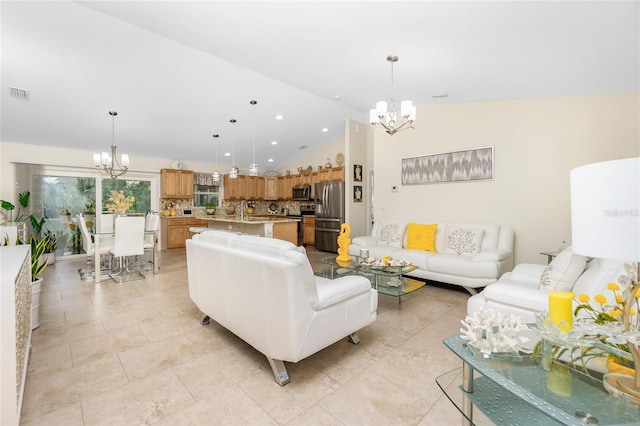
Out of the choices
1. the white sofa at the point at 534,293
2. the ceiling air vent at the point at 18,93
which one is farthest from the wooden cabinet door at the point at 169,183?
the white sofa at the point at 534,293

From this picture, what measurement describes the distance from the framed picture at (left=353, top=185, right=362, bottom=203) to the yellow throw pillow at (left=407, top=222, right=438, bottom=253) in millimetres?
2345

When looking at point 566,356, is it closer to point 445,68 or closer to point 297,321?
point 297,321

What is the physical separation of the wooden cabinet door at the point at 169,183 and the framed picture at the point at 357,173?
15.6 feet

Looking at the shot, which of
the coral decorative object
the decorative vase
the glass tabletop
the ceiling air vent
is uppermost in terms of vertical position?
the ceiling air vent

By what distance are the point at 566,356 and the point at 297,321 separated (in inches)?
51.6

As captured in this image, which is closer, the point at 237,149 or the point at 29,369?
the point at 29,369

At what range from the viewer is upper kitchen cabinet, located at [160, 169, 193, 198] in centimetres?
727

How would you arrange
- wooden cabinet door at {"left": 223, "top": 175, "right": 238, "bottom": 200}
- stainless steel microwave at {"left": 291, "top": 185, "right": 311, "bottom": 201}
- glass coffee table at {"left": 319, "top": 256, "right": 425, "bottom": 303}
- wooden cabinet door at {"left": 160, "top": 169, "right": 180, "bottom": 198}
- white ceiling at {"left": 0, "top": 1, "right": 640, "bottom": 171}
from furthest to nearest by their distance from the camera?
Result: wooden cabinet door at {"left": 223, "top": 175, "right": 238, "bottom": 200} < stainless steel microwave at {"left": 291, "top": 185, "right": 311, "bottom": 201} < wooden cabinet door at {"left": 160, "top": 169, "right": 180, "bottom": 198} < glass coffee table at {"left": 319, "top": 256, "right": 425, "bottom": 303} < white ceiling at {"left": 0, "top": 1, "right": 640, "bottom": 171}

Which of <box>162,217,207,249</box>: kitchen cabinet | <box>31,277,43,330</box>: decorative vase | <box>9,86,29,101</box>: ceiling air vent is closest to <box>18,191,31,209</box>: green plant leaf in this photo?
<box>9,86,29,101</box>: ceiling air vent

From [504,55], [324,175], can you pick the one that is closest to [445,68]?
[504,55]

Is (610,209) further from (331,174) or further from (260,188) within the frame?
(260,188)

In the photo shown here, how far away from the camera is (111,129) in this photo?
213 inches

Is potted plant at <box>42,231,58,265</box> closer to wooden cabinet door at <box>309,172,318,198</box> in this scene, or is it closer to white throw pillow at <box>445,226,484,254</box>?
wooden cabinet door at <box>309,172,318,198</box>

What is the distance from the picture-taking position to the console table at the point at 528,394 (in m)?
0.87
